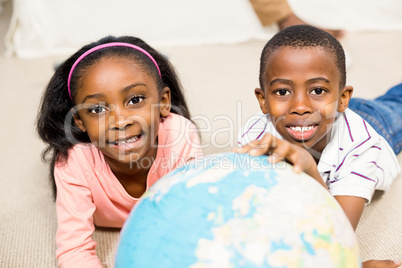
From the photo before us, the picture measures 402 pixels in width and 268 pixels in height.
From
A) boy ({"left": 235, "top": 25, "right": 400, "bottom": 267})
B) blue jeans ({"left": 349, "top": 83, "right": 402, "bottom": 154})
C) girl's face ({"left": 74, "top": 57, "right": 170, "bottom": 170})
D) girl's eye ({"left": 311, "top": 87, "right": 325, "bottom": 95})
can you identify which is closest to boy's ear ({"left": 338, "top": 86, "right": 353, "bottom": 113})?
boy ({"left": 235, "top": 25, "right": 400, "bottom": 267})

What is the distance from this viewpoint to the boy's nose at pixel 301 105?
1.37m

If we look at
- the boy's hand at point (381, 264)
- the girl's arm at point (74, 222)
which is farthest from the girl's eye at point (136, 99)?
the boy's hand at point (381, 264)

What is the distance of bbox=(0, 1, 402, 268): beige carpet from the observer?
156 cm

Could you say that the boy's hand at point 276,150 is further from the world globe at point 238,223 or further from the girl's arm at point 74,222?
the girl's arm at point 74,222

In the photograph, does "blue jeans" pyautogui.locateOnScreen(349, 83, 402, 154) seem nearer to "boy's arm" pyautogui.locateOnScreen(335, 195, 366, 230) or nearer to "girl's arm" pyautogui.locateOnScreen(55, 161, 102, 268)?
"boy's arm" pyautogui.locateOnScreen(335, 195, 366, 230)

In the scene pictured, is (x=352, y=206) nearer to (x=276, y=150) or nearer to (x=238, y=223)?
(x=276, y=150)

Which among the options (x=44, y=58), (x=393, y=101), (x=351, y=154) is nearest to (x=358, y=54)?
(x=393, y=101)

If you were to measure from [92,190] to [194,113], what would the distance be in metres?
1.01

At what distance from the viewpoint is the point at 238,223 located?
0.91 metres

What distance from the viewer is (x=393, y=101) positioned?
2.03m

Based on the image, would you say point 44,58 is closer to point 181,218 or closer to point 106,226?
point 106,226

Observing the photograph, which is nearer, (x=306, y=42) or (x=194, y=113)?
(x=306, y=42)

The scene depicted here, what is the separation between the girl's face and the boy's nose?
0.41 metres

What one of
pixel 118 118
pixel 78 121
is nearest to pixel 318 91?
pixel 118 118
